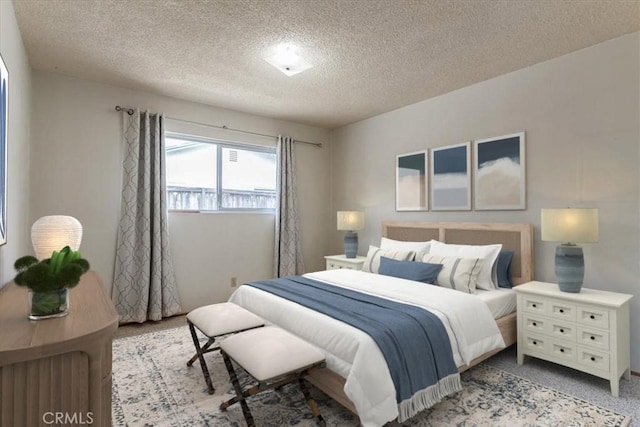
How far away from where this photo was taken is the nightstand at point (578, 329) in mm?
2176

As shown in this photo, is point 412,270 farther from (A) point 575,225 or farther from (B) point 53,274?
(B) point 53,274

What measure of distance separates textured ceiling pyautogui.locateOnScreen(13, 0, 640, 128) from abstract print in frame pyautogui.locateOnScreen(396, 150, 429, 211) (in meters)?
0.81

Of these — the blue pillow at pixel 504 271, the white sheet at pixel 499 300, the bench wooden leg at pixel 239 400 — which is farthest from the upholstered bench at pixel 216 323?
the blue pillow at pixel 504 271

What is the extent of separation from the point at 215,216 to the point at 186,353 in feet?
6.01

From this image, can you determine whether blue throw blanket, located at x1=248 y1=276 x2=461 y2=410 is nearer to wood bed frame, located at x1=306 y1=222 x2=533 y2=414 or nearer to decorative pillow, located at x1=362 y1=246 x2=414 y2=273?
wood bed frame, located at x1=306 y1=222 x2=533 y2=414

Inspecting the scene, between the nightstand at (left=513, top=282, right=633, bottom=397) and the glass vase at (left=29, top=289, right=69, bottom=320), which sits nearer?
the glass vase at (left=29, top=289, right=69, bottom=320)

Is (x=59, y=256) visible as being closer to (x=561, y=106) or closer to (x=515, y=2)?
(x=515, y=2)

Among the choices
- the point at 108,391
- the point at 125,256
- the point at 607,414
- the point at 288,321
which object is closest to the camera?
the point at 108,391

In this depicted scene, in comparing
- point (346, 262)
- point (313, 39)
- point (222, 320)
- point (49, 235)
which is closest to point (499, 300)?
point (346, 262)

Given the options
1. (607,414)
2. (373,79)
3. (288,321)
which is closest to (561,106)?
(373,79)

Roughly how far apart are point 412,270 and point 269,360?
181 centimetres

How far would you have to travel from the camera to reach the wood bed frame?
1.97 metres

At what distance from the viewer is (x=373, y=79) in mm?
3314

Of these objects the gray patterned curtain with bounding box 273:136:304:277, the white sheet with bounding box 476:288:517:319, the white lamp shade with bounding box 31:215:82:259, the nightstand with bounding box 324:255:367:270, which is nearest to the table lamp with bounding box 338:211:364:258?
the nightstand with bounding box 324:255:367:270
